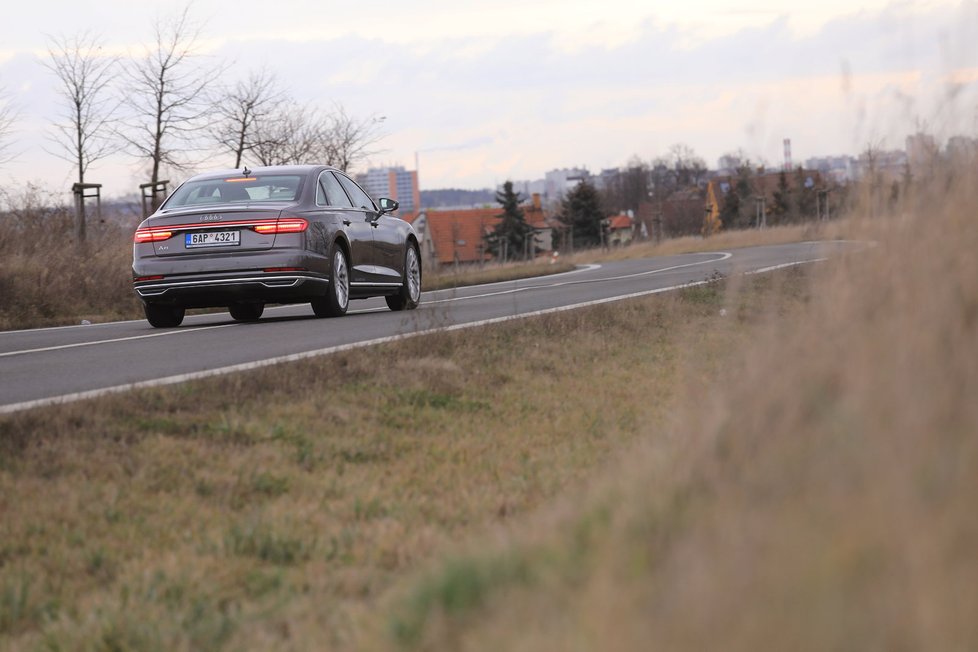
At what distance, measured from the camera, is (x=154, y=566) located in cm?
453

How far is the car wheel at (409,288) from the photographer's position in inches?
618

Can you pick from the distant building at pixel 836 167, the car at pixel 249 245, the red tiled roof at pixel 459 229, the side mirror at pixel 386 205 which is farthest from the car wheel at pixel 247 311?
the red tiled roof at pixel 459 229

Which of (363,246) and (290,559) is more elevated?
(363,246)

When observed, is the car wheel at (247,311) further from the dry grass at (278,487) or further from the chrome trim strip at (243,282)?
the dry grass at (278,487)

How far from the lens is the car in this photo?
41.7 ft

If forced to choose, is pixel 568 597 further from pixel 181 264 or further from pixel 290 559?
pixel 181 264

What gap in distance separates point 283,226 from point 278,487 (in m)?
7.44

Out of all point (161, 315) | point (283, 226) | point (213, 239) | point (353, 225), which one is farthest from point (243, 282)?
point (353, 225)

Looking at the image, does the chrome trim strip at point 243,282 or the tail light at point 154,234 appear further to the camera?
the tail light at point 154,234

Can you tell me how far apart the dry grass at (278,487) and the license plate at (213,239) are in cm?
400

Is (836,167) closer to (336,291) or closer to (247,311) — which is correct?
(336,291)

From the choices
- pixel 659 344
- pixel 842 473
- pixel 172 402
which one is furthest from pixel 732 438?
pixel 659 344

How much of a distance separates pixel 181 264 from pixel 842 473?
10.8 meters

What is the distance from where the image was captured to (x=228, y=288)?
12.7 meters
